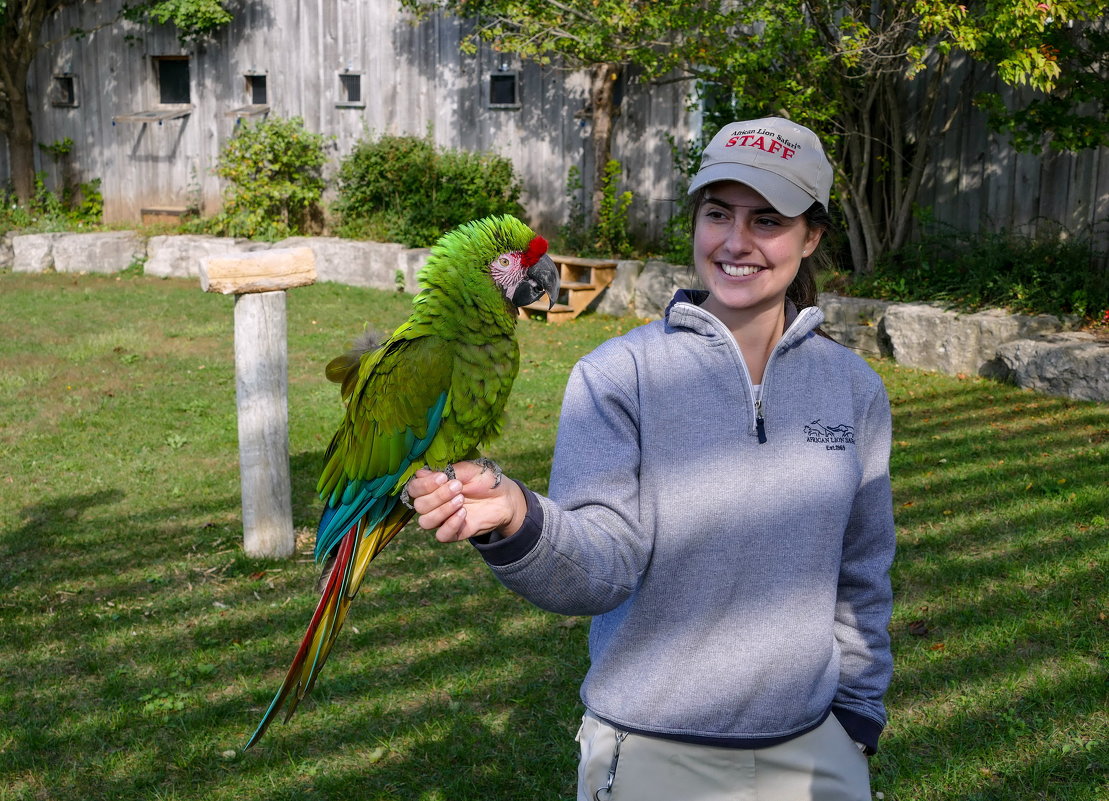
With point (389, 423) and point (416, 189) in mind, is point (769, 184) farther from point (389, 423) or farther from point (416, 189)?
point (416, 189)

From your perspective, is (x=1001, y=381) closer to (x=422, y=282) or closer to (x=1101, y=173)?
(x=1101, y=173)

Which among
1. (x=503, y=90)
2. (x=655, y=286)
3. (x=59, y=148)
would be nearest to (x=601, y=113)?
(x=503, y=90)

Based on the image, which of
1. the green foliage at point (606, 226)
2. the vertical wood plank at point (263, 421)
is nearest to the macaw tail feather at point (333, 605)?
the vertical wood plank at point (263, 421)

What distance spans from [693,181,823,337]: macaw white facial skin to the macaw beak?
13.0 inches

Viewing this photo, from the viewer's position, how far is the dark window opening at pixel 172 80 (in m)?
13.9

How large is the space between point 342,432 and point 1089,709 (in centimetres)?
259

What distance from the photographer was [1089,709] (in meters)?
3.12

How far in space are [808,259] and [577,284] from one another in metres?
7.66

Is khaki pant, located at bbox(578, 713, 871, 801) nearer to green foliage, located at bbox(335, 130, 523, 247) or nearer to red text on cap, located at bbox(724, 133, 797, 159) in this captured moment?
red text on cap, located at bbox(724, 133, 797, 159)

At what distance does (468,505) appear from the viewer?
1397 mm

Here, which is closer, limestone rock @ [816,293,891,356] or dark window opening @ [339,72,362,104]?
limestone rock @ [816,293,891,356]

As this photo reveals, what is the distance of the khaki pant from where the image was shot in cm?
162

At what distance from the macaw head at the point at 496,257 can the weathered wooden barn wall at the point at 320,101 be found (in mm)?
8471

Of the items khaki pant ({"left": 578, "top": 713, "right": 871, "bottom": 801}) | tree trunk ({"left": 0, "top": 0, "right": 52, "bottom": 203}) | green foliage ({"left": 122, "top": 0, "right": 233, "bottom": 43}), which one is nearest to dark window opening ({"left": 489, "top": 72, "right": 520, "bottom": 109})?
green foliage ({"left": 122, "top": 0, "right": 233, "bottom": 43})
